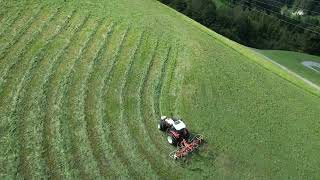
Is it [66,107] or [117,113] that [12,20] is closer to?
[66,107]

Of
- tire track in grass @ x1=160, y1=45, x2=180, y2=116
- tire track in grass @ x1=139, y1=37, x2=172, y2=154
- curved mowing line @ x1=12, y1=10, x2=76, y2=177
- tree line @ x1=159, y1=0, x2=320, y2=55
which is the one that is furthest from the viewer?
tree line @ x1=159, y1=0, x2=320, y2=55

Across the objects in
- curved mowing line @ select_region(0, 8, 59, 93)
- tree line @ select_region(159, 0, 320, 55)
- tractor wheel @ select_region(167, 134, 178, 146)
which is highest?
curved mowing line @ select_region(0, 8, 59, 93)

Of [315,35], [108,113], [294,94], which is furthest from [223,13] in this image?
[108,113]

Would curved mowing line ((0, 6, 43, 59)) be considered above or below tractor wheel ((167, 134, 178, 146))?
above

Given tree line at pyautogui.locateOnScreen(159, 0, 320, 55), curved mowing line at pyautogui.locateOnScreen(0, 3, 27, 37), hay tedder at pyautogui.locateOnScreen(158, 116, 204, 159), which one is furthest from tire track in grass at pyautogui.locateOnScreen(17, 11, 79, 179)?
tree line at pyautogui.locateOnScreen(159, 0, 320, 55)

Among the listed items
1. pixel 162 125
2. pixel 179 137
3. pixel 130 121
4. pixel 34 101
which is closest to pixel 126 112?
pixel 130 121

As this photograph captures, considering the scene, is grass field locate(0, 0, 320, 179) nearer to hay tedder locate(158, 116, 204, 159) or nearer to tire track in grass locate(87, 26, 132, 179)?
tire track in grass locate(87, 26, 132, 179)

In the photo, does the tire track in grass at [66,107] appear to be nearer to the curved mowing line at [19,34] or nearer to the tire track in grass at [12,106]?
the tire track in grass at [12,106]
